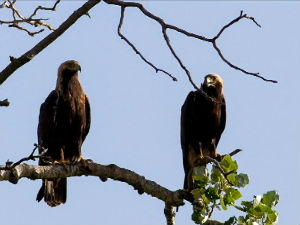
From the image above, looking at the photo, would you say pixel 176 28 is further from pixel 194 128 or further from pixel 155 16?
pixel 194 128

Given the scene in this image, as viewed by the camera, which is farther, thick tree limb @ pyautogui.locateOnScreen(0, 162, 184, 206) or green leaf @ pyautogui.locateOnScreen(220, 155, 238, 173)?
thick tree limb @ pyautogui.locateOnScreen(0, 162, 184, 206)

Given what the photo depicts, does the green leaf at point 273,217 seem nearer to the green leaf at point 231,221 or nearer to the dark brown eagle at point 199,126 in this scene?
the green leaf at point 231,221

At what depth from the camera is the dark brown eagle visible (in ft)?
28.8

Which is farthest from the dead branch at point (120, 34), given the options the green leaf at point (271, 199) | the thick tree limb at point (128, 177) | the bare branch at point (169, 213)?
the bare branch at point (169, 213)

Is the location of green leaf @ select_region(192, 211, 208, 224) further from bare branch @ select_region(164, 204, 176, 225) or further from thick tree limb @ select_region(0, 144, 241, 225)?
bare branch @ select_region(164, 204, 176, 225)

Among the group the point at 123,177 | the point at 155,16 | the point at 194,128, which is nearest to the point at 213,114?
the point at 194,128

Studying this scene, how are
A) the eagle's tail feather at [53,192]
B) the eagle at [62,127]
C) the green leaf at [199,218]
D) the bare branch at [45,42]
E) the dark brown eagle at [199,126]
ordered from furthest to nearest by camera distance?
the dark brown eagle at [199,126] → the eagle at [62,127] → the eagle's tail feather at [53,192] → the green leaf at [199,218] → the bare branch at [45,42]

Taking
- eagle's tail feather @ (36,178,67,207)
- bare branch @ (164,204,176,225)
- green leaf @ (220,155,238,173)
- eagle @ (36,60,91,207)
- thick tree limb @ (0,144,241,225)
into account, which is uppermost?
eagle @ (36,60,91,207)

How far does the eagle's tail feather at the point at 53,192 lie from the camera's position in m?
7.91

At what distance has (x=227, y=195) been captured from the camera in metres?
5.30

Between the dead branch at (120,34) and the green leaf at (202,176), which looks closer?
the dead branch at (120,34)

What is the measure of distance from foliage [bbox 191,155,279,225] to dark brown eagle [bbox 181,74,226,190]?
316 cm

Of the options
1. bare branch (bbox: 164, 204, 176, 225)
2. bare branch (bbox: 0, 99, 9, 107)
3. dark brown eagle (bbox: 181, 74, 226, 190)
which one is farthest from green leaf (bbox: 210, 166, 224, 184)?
dark brown eagle (bbox: 181, 74, 226, 190)

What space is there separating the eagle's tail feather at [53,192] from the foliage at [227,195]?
267 cm
